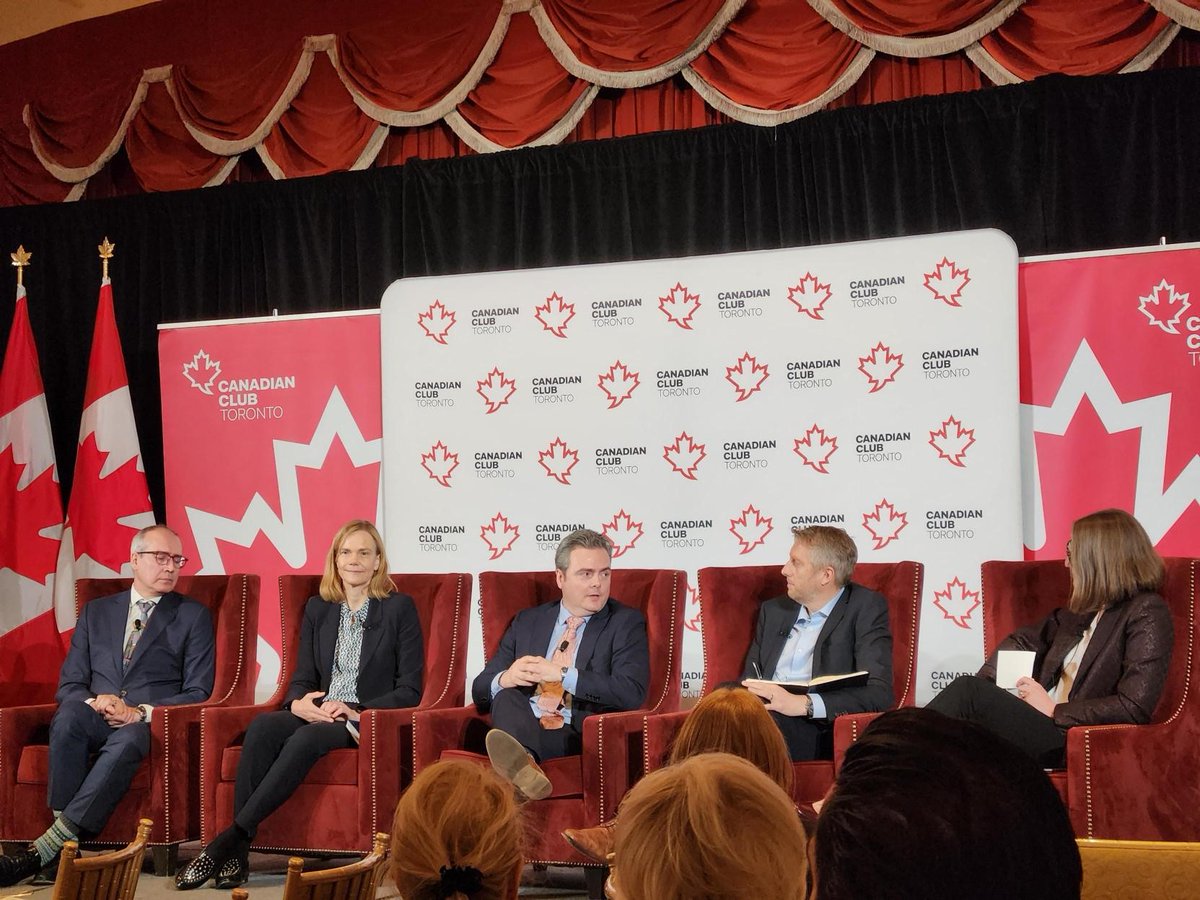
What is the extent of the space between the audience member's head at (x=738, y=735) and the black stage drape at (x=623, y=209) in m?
3.59

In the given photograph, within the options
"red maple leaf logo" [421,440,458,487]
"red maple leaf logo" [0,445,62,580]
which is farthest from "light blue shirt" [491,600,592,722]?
"red maple leaf logo" [0,445,62,580]

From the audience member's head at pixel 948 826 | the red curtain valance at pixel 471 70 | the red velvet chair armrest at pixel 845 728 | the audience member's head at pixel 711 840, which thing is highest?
the red curtain valance at pixel 471 70

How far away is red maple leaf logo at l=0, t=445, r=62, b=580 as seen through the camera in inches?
231

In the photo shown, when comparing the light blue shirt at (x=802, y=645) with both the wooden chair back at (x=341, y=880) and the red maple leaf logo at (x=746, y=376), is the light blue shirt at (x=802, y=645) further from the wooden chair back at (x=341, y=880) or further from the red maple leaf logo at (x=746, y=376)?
the wooden chair back at (x=341, y=880)

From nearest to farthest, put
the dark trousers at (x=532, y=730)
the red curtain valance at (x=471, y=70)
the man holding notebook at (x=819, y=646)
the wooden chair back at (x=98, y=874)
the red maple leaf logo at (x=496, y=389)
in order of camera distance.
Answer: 1. the wooden chair back at (x=98, y=874)
2. the man holding notebook at (x=819, y=646)
3. the dark trousers at (x=532, y=730)
4. the red curtain valance at (x=471, y=70)
5. the red maple leaf logo at (x=496, y=389)

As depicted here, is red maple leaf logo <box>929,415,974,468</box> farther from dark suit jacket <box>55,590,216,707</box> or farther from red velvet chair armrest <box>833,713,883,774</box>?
dark suit jacket <box>55,590,216,707</box>

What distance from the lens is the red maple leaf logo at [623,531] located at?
513 centimetres

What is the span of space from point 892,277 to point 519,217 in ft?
5.81

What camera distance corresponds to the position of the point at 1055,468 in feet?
15.4

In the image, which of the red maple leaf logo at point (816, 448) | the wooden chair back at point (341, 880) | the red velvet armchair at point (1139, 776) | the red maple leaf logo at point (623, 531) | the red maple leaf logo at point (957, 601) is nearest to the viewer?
the wooden chair back at point (341, 880)

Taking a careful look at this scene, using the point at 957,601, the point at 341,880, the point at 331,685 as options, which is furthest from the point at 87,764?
the point at 957,601

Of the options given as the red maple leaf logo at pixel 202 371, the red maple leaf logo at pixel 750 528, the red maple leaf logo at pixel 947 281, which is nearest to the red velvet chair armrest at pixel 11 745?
the red maple leaf logo at pixel 202 371

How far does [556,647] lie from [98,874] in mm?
2273

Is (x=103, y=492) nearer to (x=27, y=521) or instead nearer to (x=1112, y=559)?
(x=27, y=521)
